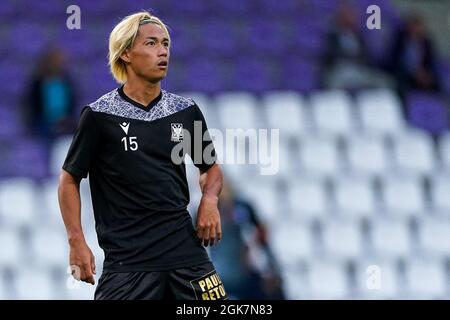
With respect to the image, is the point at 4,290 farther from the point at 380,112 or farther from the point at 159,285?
the point at 159,285

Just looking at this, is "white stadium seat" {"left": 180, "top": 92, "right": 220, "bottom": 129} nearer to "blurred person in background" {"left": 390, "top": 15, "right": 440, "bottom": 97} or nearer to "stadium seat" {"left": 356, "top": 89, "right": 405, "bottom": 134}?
"stadium seat" {"left": 356, "top": 89, "right": 405, "bottom": 134}

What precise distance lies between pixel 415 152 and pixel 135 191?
400 cm

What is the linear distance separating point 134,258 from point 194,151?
19.1 inches

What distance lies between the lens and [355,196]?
7758 millimetres

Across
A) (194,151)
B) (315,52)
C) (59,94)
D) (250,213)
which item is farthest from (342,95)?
(194,151)

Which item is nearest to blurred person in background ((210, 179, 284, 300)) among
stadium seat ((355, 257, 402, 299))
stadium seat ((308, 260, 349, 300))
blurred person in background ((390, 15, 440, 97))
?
stadium seat ((308, 260, 349, 300))

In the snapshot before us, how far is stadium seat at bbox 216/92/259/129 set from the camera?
778cm

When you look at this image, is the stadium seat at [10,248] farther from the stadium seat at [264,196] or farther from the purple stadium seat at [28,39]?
the stadium seat at [264,196]

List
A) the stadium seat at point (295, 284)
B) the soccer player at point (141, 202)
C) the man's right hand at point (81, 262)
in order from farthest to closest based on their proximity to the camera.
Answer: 1. the stadium seat at point (295, 284)
2. the soccer player at point (141, 202)
3. the man's right hand at point (81, 262)

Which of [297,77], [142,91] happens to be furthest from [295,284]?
[142,91]

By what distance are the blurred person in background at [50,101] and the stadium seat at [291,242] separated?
1559mm

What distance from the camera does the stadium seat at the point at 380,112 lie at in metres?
7.90

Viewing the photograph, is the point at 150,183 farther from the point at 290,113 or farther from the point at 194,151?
the point at 290,113

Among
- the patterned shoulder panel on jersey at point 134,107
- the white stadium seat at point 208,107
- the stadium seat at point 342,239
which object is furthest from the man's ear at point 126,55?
Result: the stadium seat at point 342,239
